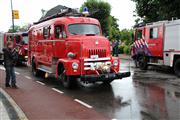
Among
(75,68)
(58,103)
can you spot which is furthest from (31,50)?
(58,103)

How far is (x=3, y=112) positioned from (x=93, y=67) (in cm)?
501

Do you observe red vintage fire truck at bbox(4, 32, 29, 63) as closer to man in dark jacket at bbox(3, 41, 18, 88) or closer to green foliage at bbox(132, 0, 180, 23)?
green foliage at bbox(132, 0, 180, 23)

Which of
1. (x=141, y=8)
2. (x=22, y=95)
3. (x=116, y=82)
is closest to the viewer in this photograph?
(x=22, y=95)

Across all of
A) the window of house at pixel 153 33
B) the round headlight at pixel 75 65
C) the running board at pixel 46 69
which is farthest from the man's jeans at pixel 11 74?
the window of house at pixel 153 33

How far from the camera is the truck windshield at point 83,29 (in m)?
14.6

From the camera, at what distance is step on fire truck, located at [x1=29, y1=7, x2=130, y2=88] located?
43.7 feet

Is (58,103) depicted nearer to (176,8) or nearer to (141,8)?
(176,8)

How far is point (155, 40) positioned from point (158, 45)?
0.46 metres

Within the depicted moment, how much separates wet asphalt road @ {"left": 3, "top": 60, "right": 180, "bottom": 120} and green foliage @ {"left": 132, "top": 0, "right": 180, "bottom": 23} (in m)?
9.26

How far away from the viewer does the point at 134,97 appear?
11742 mm

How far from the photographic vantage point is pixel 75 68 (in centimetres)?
1319

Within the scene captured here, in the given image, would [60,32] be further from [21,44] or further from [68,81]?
[21,44]

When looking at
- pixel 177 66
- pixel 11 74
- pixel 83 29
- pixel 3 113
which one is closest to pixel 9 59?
→ pixel 11 74

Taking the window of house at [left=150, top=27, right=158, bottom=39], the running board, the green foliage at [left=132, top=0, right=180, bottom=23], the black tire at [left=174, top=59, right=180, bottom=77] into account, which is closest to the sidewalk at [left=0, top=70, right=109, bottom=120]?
the running board
